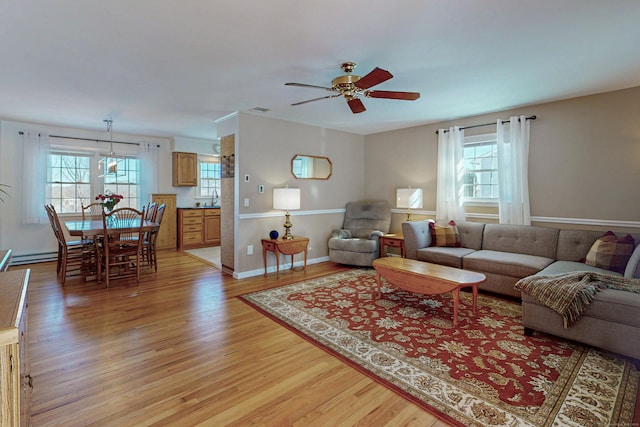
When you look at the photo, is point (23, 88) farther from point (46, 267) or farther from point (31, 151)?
point (46, 267)

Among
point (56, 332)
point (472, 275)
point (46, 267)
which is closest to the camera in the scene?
point (56, 332)

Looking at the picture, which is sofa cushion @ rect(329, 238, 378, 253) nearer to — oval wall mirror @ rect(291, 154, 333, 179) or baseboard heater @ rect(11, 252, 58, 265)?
oval wall mirror @ rect(291, 154, 333, 179)

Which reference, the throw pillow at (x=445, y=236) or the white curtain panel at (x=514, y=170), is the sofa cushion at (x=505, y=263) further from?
the white curtain panel at (x=514, y=170)

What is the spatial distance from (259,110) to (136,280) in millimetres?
2954

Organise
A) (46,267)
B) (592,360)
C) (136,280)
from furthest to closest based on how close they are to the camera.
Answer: (46,267) → (136,280) → (592,360)

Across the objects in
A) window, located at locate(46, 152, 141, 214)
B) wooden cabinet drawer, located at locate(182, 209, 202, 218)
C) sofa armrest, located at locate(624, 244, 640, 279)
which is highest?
window, located at locate(46, 152, 141, 214)

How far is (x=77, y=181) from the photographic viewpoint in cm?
590

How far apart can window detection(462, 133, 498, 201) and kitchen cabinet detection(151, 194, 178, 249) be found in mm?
5821

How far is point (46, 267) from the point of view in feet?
16.7

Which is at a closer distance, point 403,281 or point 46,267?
point 403,281

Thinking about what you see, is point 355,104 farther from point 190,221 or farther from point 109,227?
point 190,221

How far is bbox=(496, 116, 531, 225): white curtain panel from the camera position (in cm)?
419

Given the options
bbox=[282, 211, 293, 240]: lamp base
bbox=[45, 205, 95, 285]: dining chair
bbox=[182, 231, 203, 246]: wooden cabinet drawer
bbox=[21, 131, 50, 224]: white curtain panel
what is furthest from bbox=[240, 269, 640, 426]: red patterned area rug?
bbox=[21, 131, 50, 224]: white curtain panel

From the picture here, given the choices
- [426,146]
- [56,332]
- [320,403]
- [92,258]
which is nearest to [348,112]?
[426,146]
